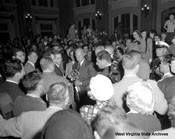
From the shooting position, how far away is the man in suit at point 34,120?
72.5 inches

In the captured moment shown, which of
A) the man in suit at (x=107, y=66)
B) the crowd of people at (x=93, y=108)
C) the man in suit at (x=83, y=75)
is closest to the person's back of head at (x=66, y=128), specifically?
the crowd of people at (x=93, y=108)

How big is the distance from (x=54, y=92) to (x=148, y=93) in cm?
91

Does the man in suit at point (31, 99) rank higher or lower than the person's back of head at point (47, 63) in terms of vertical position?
lower

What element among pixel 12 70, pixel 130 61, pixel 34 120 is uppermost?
pixel 130 61

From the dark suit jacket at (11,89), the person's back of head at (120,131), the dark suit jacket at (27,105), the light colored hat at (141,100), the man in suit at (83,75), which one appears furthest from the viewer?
the man in suit at (83,75)

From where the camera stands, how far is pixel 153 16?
12914 millimetres

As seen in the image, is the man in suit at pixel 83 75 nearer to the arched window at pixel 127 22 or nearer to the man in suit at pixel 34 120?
the man in suit at pixel 34 120

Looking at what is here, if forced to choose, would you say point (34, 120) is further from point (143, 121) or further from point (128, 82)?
point (128, 82)

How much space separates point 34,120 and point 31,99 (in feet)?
1.26

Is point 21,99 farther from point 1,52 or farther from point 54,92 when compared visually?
point 1,52

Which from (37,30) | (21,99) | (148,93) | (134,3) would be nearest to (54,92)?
(21,99)

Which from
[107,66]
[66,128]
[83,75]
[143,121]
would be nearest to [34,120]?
[66,128]

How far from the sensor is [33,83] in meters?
2.30

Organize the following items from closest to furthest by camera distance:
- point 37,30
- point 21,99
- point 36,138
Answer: point 36,138
point 21,99
point 37,30
